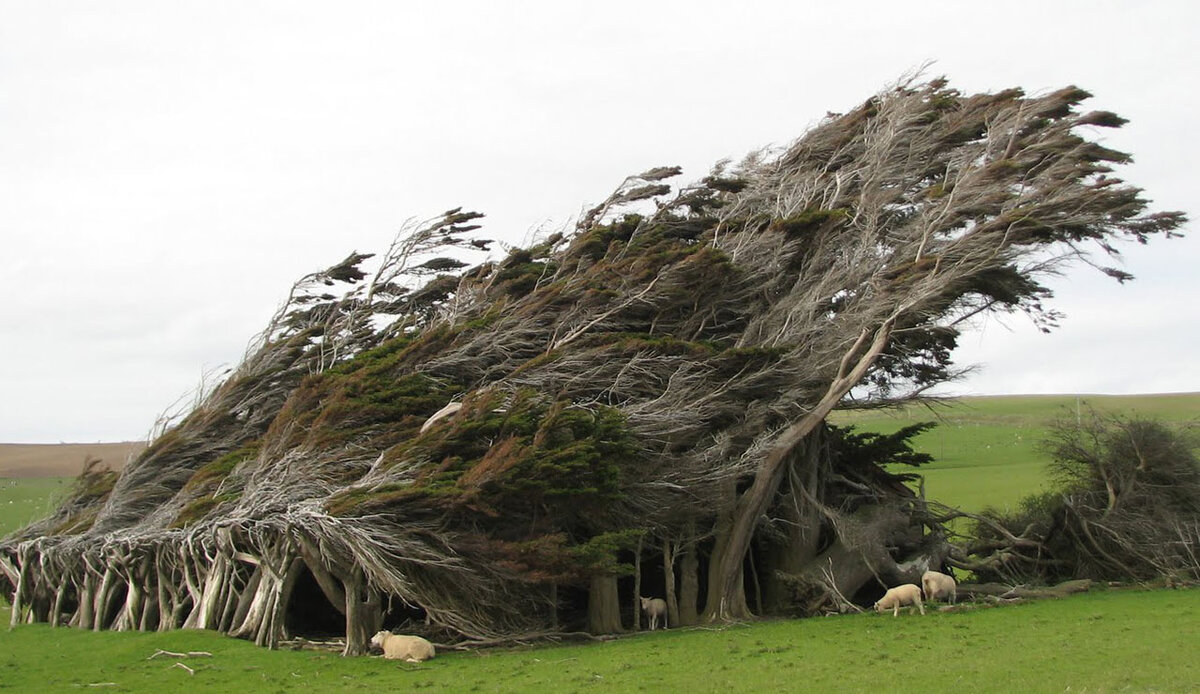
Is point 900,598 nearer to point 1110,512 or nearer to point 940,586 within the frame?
point 940,586

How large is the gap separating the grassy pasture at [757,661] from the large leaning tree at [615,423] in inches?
60.7

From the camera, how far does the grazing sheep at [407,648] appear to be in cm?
1759

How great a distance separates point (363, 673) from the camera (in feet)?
53.5

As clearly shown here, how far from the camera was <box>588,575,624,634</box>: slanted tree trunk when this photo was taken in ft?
70.5

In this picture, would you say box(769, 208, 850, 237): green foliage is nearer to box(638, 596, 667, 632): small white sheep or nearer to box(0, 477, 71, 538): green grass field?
box(638, 596, 667, 632): small white sheep

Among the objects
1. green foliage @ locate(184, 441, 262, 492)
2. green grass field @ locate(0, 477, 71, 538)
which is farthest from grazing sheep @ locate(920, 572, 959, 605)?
green grass field @ locate(0, 477, 71, 538)

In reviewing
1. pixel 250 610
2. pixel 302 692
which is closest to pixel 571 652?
pixel 302 692

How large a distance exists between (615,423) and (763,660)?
220 inches

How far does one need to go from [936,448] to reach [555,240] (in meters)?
51.0

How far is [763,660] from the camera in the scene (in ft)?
53.6

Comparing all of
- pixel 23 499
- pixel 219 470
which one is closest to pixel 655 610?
pixel 219 470

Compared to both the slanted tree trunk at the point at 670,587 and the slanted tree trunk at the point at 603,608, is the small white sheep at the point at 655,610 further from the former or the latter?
the slanted tree trunk at the point at 603,608

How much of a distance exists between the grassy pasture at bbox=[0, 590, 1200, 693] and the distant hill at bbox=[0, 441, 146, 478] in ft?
217

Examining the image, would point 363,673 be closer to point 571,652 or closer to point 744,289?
point 571,652
